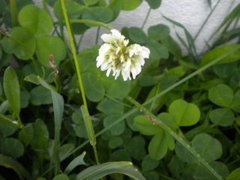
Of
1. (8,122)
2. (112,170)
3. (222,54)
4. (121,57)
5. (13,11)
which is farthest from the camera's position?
(222,54)

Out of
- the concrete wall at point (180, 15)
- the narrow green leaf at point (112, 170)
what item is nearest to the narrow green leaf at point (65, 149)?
the narrow green leaf at point (112, 170)

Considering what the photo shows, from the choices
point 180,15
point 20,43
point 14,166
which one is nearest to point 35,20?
point 20,43

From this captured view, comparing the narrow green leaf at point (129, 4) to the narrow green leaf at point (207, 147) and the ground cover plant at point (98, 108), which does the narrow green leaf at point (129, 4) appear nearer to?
the ground cover plant at point (98, 108)

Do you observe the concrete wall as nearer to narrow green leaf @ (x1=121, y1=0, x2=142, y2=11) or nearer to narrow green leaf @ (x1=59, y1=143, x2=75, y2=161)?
narrow green leaf @ (x1=121, y1=0, x2=142, y2=11)

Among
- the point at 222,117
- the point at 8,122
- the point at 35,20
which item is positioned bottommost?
the point at 222,117

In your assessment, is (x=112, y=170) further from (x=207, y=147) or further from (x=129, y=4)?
(x=129, y=4)

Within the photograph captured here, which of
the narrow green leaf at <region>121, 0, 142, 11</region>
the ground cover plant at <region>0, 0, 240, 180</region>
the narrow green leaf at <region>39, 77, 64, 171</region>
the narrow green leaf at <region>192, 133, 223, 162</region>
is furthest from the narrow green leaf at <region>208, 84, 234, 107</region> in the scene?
the narrow green leaf at <region>39, 77, 64, 171</region>
